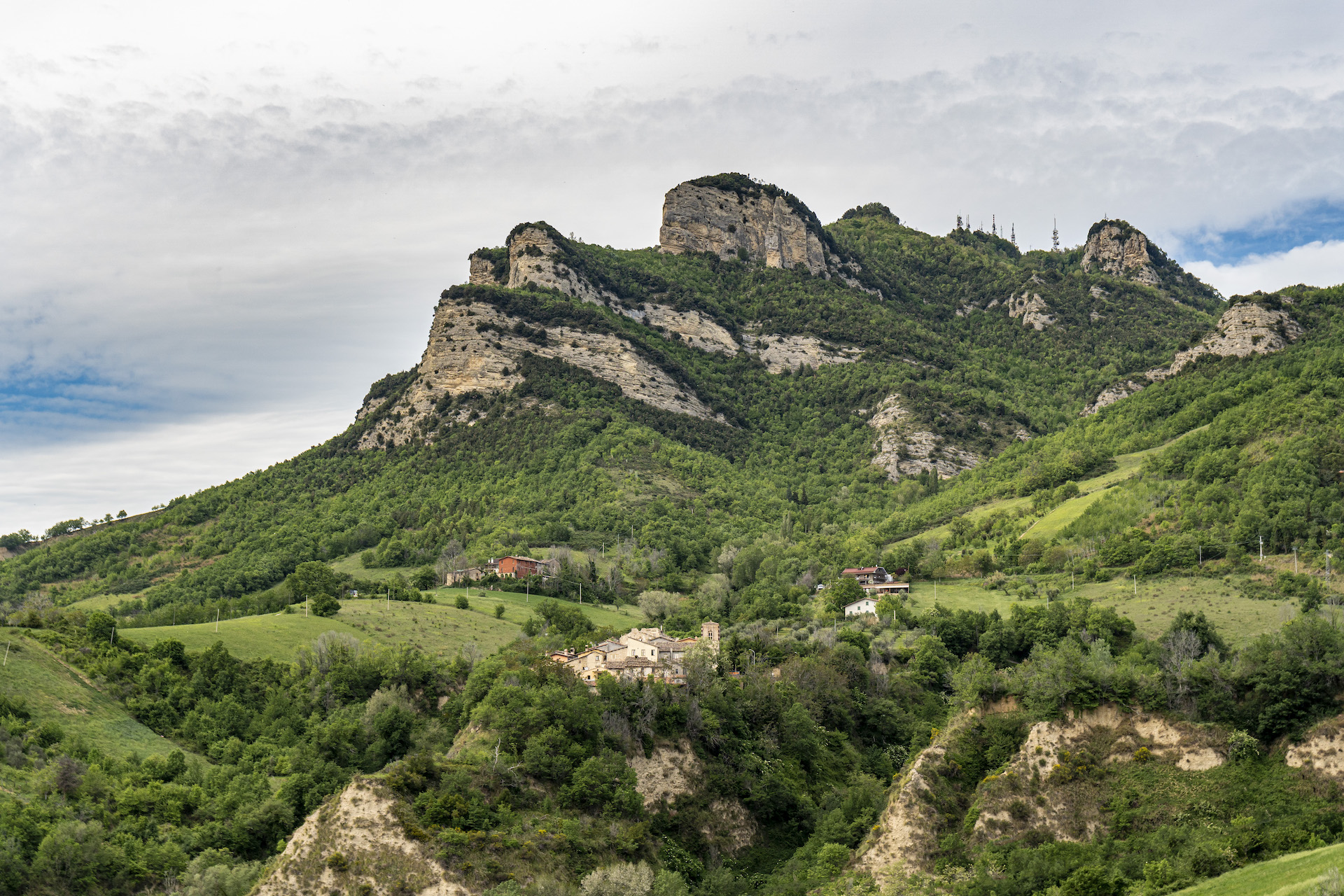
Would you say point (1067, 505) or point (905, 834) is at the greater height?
point (1067, 505)

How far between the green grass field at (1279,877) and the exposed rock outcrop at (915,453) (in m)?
137

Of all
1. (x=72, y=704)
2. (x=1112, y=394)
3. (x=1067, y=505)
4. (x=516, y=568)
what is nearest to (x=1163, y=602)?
(x=1067, y=505)

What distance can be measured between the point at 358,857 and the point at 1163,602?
220ft

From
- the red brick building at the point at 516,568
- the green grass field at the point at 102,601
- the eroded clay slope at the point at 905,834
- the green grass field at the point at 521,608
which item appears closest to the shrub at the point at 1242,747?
the eroded clay slope at the point at 905,834

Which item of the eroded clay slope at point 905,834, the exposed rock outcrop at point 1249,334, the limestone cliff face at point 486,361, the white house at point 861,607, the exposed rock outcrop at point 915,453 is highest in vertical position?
the limestone cliff face at point 486,361

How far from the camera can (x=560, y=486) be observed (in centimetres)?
15900

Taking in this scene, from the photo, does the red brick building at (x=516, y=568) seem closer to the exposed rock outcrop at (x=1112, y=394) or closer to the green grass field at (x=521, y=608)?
the green grass field at (x=521, y=608)

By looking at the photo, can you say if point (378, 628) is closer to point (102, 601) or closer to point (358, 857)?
point (102, 601)

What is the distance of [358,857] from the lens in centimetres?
5297

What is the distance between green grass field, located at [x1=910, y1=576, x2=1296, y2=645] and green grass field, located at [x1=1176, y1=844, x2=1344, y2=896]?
35.3m

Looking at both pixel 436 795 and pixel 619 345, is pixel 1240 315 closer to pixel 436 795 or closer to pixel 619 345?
pixel 619 345

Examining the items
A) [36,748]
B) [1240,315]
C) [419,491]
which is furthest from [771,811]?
[1240,315]

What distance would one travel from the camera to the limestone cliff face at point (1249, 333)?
524 feet

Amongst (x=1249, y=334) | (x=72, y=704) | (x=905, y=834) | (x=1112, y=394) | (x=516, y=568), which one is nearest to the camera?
(x=905, y=834)
